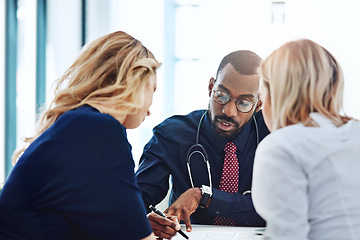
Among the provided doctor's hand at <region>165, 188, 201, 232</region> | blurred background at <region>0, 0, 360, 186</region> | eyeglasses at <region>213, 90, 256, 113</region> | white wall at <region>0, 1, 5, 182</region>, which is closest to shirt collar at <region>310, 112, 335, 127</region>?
doctor's hand at <region>165, 188, 201, 232</region>

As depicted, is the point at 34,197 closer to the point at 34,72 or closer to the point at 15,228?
the point at 15,228

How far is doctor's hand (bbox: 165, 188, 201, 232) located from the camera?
1797mm

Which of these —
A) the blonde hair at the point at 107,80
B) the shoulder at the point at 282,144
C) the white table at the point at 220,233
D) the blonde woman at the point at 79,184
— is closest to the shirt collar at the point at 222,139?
the white table at the point at 220,233

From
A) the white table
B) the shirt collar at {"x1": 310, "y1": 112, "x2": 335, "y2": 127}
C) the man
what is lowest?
the white table

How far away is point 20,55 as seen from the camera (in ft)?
12.3

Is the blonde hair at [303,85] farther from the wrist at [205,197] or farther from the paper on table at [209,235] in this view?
the wrist at [205,197]

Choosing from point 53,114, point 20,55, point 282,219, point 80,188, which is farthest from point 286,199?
point 20,55

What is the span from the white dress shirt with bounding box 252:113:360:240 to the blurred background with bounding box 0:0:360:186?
2.59 meters

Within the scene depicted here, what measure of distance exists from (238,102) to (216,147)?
240mm

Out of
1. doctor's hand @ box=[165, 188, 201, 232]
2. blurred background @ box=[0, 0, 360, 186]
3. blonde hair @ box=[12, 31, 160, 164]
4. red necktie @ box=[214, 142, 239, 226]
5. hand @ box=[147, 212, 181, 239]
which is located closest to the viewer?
blonde hair @ box=[12, 31, 160, 164]

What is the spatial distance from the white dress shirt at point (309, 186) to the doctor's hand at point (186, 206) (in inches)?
32.5

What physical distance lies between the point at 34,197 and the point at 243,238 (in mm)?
799

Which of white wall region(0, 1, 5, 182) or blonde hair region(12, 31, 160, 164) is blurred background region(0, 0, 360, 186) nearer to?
white wall region(0, 1, 5, 182)

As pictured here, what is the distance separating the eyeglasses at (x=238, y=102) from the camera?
6.78 feet
